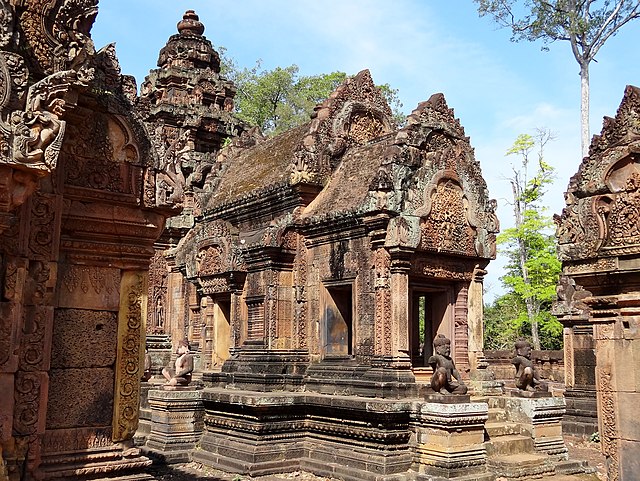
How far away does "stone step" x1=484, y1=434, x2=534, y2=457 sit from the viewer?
10703 millimetres

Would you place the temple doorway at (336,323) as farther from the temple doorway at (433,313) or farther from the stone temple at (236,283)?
the temple doorway at (433,313)

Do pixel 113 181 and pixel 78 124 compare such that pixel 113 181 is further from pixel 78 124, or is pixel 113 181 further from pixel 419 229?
pixel 419 229

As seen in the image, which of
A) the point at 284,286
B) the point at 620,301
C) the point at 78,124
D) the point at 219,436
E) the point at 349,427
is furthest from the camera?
the point at 284,286

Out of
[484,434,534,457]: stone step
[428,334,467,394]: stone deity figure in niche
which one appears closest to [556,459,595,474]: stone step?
[484,434,534,457]: stone step

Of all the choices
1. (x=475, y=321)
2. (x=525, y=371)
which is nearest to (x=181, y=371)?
(x=475, y=321)

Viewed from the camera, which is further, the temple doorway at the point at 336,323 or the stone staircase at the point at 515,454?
the temple doorway at the point at 336,323

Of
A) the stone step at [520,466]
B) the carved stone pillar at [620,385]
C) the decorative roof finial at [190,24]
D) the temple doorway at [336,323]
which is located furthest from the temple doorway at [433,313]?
the decorative roof finial at [190,24]

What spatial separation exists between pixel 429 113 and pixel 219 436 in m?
6.76

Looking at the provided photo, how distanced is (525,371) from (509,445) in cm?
143

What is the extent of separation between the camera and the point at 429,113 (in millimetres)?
12195

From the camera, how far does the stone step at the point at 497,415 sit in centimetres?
1154

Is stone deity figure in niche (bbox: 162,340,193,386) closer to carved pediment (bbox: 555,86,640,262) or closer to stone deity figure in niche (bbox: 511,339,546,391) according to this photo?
stone deity figure in niche (bbox: 511,339,546,391)

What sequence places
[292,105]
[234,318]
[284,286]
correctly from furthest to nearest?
[292,105] < [234,318] < [284,286]

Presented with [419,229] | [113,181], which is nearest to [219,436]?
[419,229]
